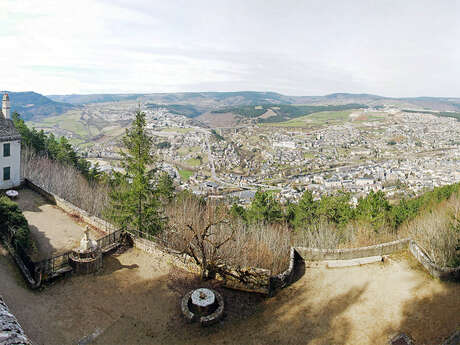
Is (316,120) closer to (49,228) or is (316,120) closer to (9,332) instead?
(49,228)

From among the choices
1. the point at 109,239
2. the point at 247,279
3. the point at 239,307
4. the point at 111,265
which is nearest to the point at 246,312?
the point at 239,307

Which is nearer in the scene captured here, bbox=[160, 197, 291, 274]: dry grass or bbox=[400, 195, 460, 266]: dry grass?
bbox=[160, 197, 291, 274]: dry grass

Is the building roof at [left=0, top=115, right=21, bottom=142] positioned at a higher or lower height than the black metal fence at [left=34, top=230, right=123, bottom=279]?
higher

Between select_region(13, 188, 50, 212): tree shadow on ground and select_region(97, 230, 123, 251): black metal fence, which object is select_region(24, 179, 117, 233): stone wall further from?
select_region(97, 230, 123, 251): black metal fence

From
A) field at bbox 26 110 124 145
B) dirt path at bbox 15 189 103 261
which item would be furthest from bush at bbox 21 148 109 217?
field at bbox 26 110 124 145

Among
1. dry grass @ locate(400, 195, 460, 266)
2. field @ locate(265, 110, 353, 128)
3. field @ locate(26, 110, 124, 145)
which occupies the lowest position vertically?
field @ locate(26, 110, 124, 145)

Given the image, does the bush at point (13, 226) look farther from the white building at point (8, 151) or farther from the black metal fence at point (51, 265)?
the white building at point (8, 151)

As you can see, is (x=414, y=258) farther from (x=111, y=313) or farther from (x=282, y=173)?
(x=282, y=173)
